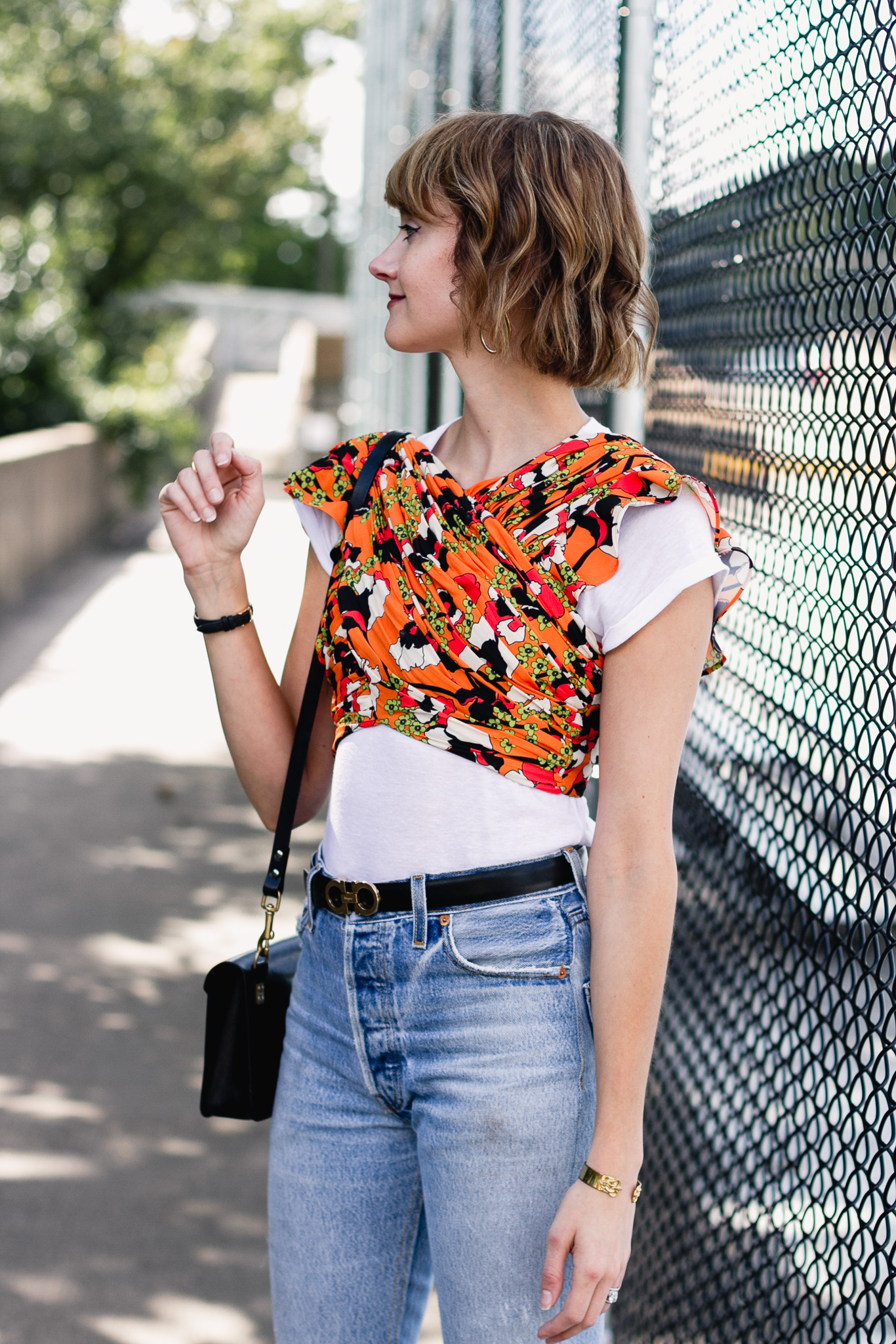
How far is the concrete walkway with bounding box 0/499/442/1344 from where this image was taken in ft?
10.4

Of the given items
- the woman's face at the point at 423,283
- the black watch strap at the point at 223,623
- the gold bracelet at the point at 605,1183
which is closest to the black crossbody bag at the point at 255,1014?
the black watch strap at the point at 223,623

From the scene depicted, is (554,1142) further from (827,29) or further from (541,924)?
(827,29)

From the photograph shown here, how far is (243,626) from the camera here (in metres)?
1.88

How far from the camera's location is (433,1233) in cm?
162

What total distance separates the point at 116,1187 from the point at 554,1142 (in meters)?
2.31

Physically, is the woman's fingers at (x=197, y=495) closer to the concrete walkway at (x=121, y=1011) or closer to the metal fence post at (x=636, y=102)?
the metal fence post at (x=636, y=102)

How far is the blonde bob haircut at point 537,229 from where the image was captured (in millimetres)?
1600

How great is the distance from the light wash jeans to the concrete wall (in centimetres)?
1030

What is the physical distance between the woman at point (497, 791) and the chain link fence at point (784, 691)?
28 centimetres

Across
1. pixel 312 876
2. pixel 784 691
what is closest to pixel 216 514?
pixel 312 876

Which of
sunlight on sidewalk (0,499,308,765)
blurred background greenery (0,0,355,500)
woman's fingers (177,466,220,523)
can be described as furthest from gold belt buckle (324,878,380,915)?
blurred background greenery (0,0,355,500)

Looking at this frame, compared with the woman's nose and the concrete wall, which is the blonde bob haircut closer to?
the woman's nose

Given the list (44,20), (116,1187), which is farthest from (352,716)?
(44,20)

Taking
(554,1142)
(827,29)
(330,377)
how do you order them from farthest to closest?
(330,377)
(827,29)
(554,1142)
